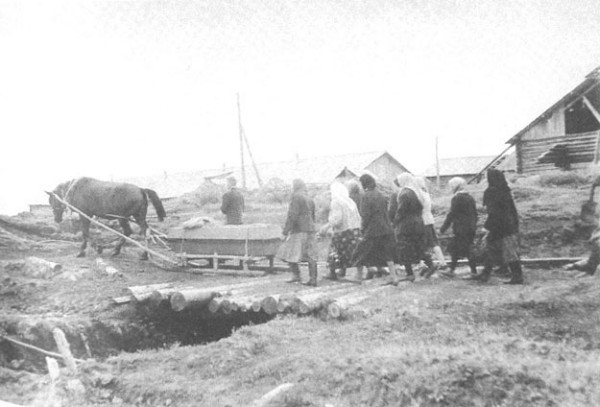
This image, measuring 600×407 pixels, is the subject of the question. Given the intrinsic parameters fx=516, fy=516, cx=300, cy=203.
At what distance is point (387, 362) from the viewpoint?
13.2 feet

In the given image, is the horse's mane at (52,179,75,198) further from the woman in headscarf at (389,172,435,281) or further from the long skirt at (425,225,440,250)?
the long skirt at (425,225,440,250)

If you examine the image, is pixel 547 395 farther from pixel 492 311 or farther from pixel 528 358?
pixel 492 311

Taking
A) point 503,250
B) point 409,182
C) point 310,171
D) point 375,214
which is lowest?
point 503,250

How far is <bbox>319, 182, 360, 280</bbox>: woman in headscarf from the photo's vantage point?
315 inches

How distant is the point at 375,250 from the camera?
294 inches

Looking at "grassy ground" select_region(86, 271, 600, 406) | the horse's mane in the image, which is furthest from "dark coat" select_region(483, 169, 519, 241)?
the horse's mane

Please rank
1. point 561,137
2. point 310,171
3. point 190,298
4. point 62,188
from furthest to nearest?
point 310,171
point 561,137
point 62,188
point 190,298

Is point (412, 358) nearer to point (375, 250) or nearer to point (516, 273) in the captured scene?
point (375, 250)

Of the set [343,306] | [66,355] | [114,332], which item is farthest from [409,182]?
[66,355]

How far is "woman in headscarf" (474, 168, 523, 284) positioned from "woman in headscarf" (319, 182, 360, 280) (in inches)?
77.1

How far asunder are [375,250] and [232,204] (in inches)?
141

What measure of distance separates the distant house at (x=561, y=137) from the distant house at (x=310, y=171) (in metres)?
15.3

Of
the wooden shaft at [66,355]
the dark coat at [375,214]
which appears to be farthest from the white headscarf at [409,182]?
the wooden shaft at [66,355]

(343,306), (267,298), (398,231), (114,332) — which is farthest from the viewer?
(398,231)
